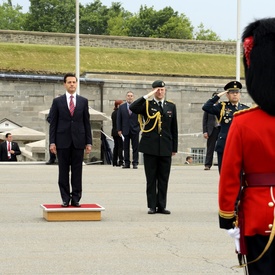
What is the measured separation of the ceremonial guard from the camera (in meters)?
6.33

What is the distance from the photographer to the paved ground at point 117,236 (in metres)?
10.0

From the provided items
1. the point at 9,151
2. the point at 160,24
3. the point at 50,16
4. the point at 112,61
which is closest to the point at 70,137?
the point at 9,151

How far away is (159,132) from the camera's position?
14.7 metres

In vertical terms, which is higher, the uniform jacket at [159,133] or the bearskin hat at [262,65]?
the bearskin hat at [262,65]

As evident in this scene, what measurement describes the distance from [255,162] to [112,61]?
51.9 meters

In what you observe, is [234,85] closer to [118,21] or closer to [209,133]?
[209,133]

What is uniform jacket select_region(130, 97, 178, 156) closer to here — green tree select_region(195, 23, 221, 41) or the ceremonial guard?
the ceremonial guard

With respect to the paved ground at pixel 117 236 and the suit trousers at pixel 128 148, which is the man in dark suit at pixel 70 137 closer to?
the paved ground at pixel 117 236

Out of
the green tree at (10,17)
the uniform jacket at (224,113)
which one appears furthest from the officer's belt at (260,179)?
the green tree at (10,17)

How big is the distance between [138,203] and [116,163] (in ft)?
35.5

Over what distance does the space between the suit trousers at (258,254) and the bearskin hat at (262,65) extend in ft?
2.65

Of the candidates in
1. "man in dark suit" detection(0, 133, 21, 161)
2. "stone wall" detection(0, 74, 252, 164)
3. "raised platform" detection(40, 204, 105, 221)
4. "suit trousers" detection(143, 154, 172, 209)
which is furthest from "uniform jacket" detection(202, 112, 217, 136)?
"stone wall" detection(0, 74, 252, 164)

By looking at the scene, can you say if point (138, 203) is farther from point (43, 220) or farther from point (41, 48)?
point (41, 48)

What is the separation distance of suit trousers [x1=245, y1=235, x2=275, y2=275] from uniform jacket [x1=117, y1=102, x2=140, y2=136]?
1934 centimetres
